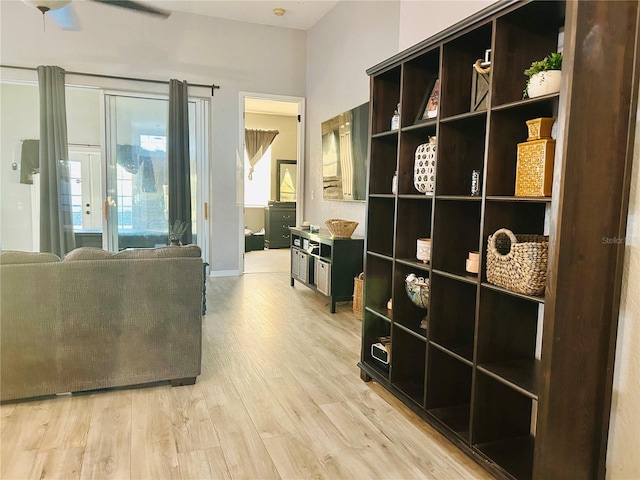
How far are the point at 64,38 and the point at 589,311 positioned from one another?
607 cm

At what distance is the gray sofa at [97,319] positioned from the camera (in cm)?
240

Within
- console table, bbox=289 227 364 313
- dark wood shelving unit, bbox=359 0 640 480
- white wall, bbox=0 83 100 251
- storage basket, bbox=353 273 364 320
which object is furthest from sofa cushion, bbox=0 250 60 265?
white wall, bbox=0 83 100 251

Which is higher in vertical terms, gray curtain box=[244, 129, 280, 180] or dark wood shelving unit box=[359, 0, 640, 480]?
gray curtain box=[244, 129, 280, 180]

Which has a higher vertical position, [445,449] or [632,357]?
[632,357]

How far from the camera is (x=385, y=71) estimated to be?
8.75 ft

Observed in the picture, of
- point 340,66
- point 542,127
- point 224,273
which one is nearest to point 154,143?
point 224,273

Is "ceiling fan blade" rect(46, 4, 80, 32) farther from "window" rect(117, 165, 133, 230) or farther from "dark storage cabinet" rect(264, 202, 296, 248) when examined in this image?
"dark storage cabinet" rect(264, 202, 296, 248)

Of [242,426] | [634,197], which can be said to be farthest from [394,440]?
[634,197]

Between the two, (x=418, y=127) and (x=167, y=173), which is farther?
(x=167, y=173)

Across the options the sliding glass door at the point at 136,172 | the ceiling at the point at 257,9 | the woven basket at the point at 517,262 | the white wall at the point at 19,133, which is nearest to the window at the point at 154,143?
the sliding glass door at the point at 136,172

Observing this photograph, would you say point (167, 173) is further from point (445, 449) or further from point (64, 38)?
point (445, 449)

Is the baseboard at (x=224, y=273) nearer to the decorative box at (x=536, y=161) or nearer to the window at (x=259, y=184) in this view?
the window at (x=259, y=184)

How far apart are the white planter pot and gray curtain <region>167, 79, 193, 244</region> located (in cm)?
478

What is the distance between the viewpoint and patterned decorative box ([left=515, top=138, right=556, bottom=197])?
5.54ft
